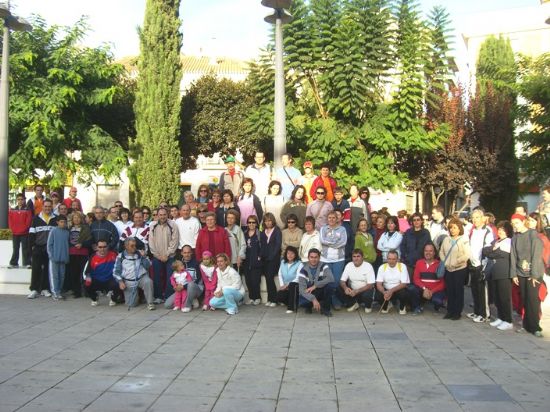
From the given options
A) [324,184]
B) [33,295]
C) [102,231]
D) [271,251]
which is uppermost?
[324,184]

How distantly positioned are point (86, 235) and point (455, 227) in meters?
6.90

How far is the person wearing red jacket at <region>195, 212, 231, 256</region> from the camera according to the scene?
10.9 metres

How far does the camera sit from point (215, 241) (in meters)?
10.9

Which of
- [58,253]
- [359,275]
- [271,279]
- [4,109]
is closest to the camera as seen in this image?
[359,275]

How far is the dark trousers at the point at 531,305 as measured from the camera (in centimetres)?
865

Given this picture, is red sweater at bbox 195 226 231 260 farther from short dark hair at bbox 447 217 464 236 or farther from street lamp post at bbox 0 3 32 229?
street lamp post at bbox 0 3 32 229

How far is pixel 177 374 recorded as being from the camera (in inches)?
251

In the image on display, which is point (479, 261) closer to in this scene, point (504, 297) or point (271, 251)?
point (504, 297)

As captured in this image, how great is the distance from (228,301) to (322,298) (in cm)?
161

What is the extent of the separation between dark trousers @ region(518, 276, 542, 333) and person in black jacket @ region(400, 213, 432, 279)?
→ 2.32m

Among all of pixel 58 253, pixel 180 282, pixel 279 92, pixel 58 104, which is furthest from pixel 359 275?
pixel 58 104

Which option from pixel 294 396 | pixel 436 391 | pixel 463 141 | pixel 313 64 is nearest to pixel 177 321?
pixel 294 396

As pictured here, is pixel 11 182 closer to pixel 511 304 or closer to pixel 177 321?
pixel 177 321

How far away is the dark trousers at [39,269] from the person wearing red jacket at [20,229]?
936mm
